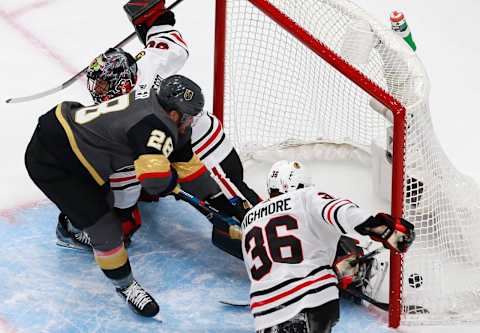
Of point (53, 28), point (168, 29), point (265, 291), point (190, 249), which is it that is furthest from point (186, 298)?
point (53, 28)

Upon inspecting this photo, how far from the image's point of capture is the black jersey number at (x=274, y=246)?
3.54 m

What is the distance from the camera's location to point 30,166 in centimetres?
401

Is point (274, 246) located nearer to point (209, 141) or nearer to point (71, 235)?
point (209, 141)

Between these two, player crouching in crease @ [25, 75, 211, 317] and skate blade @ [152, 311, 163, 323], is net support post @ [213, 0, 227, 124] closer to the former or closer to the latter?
player crouching in crease @ [25, 75, 211, 317]

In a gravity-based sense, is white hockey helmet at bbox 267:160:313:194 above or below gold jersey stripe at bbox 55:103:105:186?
above

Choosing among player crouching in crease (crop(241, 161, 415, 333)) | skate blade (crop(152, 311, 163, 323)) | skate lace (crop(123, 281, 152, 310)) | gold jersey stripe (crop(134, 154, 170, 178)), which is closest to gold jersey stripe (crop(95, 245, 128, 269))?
skate lace (crop(123, 281, 152, 310))

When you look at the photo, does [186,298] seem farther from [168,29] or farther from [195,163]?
[168,29]

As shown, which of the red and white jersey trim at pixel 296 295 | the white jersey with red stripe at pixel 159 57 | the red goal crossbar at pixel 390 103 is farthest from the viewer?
the white jersey with red stripe at pixel 159 57

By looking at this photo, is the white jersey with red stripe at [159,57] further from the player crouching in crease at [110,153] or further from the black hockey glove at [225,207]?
the black hockey glove at [225,207]

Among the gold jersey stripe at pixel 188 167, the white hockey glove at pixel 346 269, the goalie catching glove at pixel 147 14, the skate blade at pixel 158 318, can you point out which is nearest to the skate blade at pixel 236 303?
the skate blade at pixel 158 318

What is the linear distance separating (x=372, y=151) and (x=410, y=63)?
2.34 ft

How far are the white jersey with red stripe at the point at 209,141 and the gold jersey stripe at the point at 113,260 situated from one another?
548mm

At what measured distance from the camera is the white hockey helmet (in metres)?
3.59

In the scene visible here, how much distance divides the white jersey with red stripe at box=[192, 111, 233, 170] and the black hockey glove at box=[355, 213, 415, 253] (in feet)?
3.82
